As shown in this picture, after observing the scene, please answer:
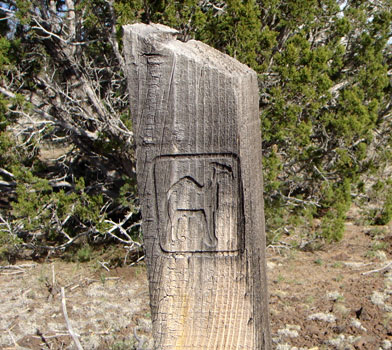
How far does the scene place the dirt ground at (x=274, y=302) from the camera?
11.8 ft

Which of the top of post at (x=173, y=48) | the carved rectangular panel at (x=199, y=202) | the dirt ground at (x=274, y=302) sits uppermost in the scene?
the top of post at (x=173, y=48)

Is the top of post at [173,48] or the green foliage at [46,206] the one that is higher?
the top of post at [173,48]

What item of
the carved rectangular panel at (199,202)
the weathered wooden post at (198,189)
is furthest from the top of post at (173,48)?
the carved rectangular panel at (199,202)

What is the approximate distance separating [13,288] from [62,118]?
5.78 ft

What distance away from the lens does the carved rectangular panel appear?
140 cm

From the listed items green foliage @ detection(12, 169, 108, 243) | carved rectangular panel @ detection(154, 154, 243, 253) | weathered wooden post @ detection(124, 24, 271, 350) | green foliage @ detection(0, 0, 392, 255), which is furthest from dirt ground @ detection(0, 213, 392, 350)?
carved rectangular panel @ detection(154, 154, 243, 253)

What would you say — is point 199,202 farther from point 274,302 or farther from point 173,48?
point 274,302

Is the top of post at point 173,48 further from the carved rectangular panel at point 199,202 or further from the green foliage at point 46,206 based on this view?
the green foliage at point 46,206

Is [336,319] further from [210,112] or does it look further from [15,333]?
[210,112]

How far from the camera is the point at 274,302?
4211 mm

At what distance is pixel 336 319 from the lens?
3.81m

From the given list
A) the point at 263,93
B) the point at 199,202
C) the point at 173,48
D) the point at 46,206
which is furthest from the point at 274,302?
the point at 173,48

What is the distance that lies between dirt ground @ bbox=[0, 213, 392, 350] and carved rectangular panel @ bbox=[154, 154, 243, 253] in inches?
70.5

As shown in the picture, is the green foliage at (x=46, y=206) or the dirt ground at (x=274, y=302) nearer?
the dirt ground at (x=274, y=302)
